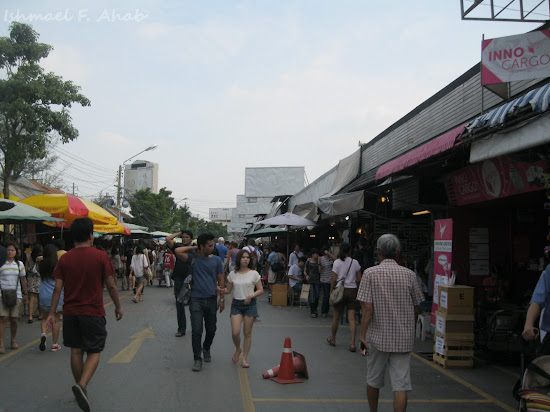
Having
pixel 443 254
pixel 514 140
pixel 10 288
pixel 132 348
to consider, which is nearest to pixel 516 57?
pixel 514 140

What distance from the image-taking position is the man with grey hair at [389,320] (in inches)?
181

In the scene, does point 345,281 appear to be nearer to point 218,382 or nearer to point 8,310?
point 218,382

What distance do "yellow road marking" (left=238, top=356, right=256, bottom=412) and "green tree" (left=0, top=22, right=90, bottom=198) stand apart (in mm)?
13895

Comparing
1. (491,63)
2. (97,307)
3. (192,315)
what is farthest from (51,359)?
(491,63)

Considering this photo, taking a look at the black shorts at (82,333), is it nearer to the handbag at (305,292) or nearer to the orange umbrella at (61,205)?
the orange umbrella at (61,205)

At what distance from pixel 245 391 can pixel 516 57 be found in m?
5.61

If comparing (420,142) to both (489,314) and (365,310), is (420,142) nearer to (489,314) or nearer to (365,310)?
(489,314)

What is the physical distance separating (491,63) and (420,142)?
4968mm

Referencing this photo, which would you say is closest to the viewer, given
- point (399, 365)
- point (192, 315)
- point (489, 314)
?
point (399, 365)

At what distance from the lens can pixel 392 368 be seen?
465 centimetres

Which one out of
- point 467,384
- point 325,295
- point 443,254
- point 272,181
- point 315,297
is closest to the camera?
point 467,384

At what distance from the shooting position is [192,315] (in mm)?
6914

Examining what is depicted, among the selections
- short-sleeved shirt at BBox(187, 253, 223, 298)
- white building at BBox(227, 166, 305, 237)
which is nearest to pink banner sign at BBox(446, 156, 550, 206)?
short-sleeved shirt at BBox(187, 253, 223, 298)

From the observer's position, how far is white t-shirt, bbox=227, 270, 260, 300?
7.12 metres
